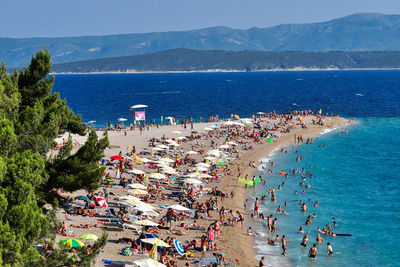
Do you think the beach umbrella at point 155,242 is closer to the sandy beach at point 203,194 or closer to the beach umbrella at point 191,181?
the sandy beach at point 203,194

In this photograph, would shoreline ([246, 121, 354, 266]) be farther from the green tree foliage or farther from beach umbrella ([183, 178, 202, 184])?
the green tree foliage

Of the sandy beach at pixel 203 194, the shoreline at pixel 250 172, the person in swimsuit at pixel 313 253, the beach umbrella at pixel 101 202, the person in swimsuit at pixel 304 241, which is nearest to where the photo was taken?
the sandy beach at pixel 203 194

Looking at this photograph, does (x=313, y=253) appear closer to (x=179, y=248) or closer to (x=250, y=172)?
(x=179, y=248)

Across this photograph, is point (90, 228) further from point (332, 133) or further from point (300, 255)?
point (332, 133)

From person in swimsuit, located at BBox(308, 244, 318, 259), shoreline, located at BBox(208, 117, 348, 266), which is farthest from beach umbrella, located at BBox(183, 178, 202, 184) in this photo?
person in swimsuit, located at BBox(308, 244, 318, 259)

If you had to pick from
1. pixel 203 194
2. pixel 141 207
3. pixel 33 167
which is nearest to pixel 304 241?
pixel 141 207

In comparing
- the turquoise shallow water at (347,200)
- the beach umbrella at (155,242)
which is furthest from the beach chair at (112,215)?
the turquoise shallow water at (347,200)
